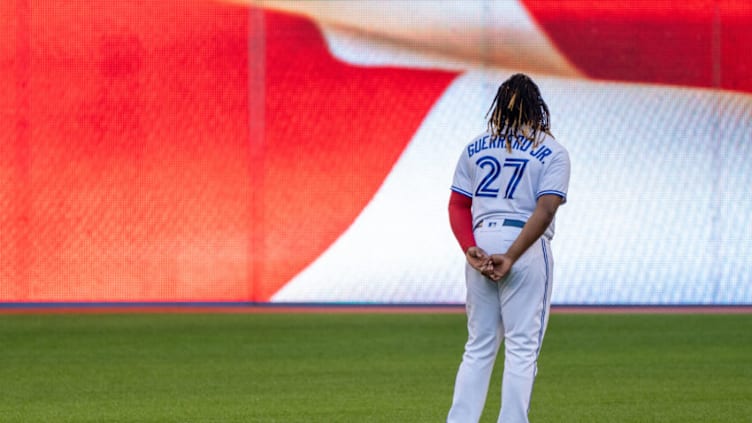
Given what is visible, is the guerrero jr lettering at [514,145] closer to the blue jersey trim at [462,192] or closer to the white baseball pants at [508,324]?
the blue jersey trim at [462,192]

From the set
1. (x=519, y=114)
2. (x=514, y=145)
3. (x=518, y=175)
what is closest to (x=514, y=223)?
(x=518, y=175)

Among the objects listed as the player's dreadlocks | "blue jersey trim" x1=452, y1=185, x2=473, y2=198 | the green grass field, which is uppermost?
the player's dreadlocks

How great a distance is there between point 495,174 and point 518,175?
0.29 feet

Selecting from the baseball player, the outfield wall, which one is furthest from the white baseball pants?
the outfield wall

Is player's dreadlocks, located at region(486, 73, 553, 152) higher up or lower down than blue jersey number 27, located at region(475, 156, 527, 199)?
higher up

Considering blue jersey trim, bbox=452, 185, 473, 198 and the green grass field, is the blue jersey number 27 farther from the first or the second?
the green grass field

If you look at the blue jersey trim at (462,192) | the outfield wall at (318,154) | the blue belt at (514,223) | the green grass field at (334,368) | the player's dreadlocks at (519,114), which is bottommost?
the green grass field at (334,368)

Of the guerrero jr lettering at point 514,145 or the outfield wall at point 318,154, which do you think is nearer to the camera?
the guerrero jr lettering at point 514,145

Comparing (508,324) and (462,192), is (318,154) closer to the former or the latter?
(462,192)

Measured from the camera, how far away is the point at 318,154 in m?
14.4

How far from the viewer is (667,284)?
47.4 feet

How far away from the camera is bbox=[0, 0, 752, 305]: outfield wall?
14.3m

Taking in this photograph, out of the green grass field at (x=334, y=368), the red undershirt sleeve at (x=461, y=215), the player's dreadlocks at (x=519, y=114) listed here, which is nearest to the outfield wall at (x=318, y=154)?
the green grass field at (x=334, y=368)

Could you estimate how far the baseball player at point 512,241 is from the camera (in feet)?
16.6
